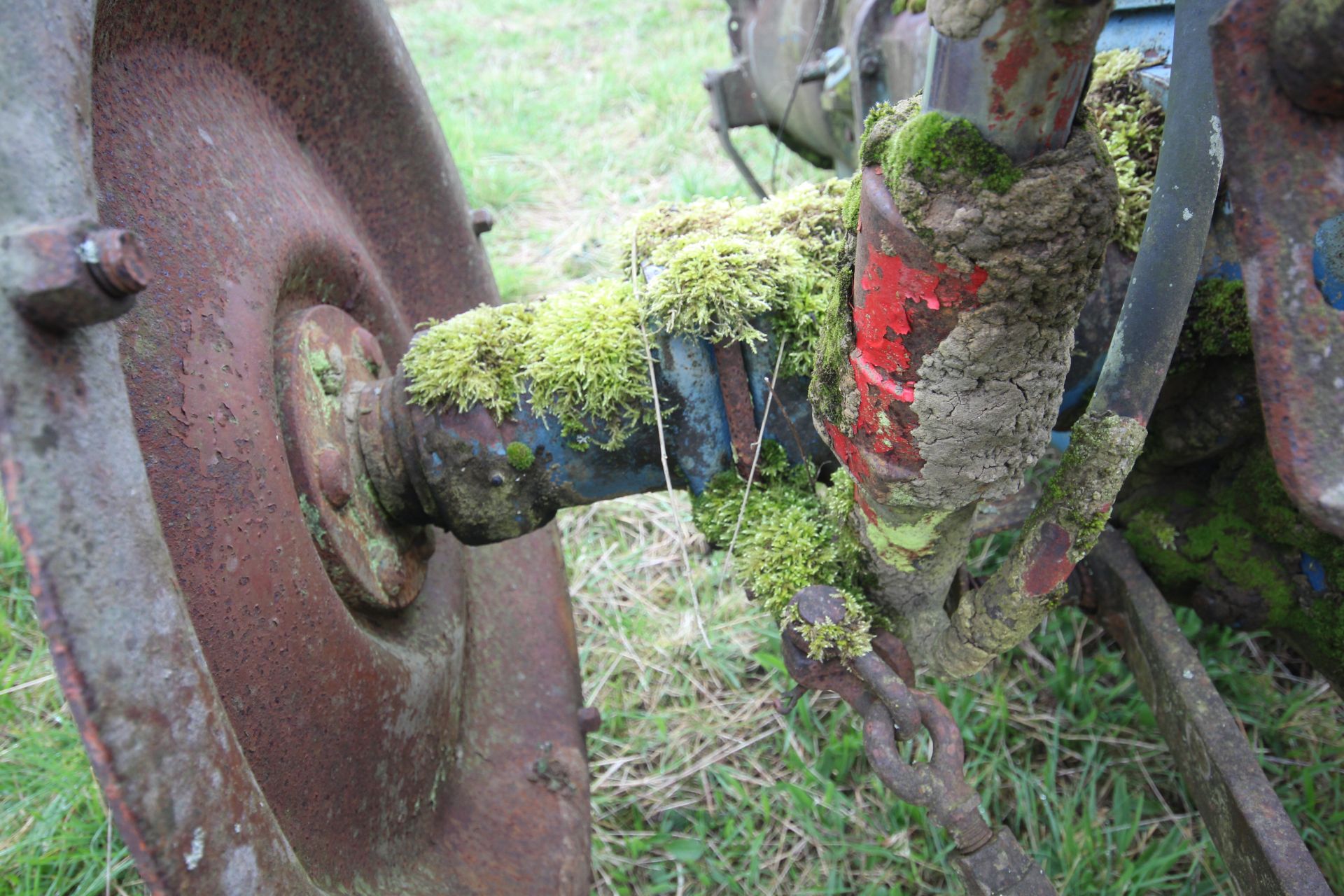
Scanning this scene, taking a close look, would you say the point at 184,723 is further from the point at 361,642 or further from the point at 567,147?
the point at 567,147

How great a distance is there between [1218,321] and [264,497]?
1.33 m

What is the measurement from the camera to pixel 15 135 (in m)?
0.68

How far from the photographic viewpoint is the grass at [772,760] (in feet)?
5.69

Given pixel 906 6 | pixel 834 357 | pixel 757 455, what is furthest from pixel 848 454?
pixel 906 6

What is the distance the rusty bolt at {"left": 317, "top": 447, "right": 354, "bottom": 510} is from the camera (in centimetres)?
117

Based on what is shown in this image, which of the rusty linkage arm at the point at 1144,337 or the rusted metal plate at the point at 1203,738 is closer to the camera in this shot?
the rusty linkage arm at the point at 1144,337

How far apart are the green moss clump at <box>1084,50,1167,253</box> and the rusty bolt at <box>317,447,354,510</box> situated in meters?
1.15

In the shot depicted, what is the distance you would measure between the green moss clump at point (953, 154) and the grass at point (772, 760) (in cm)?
82

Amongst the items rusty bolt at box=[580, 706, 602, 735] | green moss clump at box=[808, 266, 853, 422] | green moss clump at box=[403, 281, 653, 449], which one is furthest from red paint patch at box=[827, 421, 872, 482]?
rusty bolt at box=[580, 706, 602, 735]

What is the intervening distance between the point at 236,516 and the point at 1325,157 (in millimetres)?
1076

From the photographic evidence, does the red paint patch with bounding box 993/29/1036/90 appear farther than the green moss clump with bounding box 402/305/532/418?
No

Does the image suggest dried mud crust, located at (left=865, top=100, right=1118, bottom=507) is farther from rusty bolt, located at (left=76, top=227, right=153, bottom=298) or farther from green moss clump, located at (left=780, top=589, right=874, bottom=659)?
rusty bolt, located at (left=76, top=227, right=153, bottom=298)

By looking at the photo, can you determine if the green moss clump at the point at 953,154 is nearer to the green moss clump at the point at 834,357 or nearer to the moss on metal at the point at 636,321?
the green moss clump at the point at 834,357

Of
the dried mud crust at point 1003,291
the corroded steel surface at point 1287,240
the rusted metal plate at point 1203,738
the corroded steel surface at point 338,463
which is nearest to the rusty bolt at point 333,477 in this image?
the corroded steel surface at point 338,463
